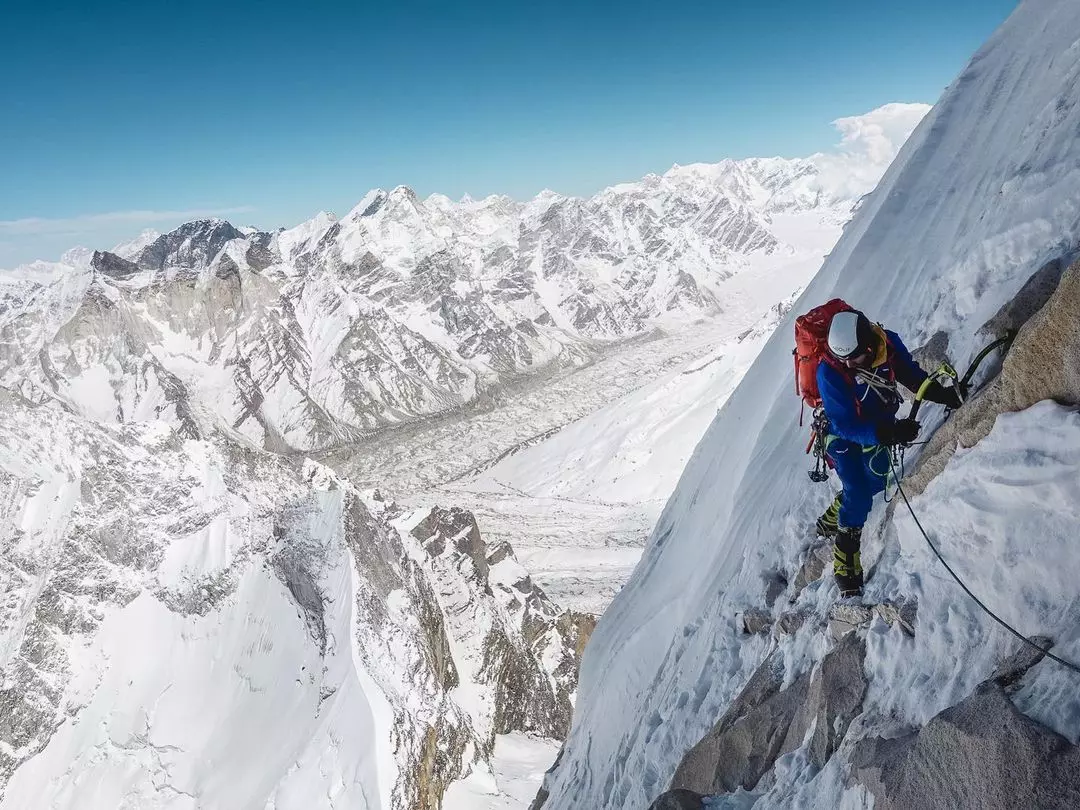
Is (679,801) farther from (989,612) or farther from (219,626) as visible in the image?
(219,626)

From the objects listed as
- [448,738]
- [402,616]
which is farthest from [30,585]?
[448,738]

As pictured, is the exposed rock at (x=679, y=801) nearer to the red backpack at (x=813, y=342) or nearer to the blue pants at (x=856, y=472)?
the blue pants at (x=856, y=472)

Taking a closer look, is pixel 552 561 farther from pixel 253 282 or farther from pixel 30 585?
pixel 253 282

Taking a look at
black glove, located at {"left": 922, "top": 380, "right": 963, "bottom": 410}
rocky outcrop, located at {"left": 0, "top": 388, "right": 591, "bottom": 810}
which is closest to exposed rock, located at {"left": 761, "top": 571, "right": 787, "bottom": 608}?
black glove, located at {"left": 922, "top": 380, "right": 963, "bottom": 410}

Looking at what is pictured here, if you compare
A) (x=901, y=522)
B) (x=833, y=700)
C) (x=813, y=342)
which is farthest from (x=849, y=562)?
(x=813, y=342)

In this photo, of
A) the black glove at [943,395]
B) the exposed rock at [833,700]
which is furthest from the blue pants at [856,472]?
the exposed rock at [833,700]

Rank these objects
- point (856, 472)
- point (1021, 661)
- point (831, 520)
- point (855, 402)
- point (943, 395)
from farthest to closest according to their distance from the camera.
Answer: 1. point (831, 520)
2. point (856, 472)
3. point (943, 395)
4. point (855, 402)
5. point (1021, 661)
